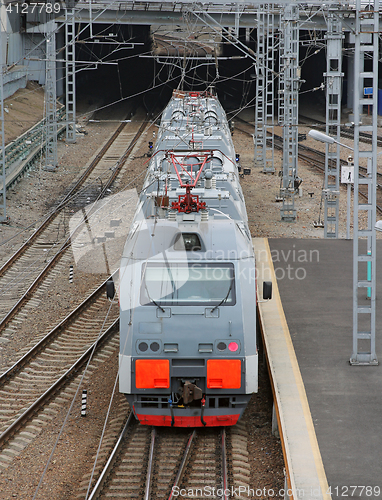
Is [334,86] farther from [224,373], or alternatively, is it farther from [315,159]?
[315,159]

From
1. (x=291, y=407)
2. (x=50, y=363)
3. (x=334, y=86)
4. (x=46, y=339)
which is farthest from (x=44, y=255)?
(x=291, y=407)

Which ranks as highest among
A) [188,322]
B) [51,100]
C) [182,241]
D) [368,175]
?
[51,100]

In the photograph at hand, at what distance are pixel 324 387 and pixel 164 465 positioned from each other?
9.09 feet

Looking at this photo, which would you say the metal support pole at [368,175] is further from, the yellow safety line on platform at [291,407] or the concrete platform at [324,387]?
the yellow safety line on platform at [291,407]

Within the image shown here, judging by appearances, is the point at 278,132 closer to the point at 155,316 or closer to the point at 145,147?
the point at 145,147

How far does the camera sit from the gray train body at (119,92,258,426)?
30.9 ft

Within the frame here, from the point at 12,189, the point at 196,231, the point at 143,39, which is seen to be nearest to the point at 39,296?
the point at 196,231

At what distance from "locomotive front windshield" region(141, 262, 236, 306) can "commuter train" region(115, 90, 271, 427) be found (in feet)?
0.05

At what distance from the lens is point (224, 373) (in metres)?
9.41

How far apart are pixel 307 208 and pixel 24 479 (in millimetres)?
18624

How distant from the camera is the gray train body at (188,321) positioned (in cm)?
942

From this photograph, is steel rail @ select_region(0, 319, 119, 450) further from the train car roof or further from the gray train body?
the train car roof

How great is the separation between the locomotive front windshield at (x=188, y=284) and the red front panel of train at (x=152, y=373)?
903mm

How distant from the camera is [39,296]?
16391mm
